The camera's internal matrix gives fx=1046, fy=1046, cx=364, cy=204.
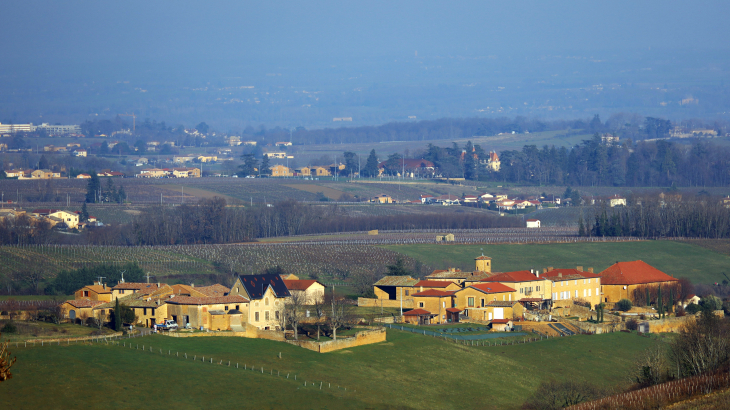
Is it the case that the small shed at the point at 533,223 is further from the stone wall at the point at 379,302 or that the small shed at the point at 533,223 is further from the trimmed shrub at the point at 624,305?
the stone wall at the point at 379,302

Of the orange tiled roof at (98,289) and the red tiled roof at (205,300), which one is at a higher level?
the red tiled roof at (205,300)

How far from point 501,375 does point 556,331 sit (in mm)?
14915

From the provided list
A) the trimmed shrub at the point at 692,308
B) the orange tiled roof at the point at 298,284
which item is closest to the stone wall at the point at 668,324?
the trimmed shrub at the point at 692,308

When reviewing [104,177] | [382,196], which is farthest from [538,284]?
[104,177]

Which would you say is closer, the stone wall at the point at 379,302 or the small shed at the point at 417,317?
the small shed at the point at 417,317

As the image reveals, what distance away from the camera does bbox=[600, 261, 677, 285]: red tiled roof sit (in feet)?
265

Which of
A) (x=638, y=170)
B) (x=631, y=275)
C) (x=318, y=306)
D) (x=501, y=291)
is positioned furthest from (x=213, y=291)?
(x=638, y=170)

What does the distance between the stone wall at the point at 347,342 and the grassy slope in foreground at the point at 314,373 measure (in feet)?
2.16

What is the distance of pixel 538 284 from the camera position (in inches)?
2945

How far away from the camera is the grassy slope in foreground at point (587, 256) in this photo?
93.4 metres

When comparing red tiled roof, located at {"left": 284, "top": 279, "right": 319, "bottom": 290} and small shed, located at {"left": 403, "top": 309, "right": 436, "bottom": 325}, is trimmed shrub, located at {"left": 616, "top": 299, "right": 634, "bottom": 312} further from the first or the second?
red tiled roof, located at {"left": 284, "top": 279, "right": 319, "bottom": 290}

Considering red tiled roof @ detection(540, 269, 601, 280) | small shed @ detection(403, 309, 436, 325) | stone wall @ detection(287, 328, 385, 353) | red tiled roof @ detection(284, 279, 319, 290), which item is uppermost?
red tiled roof @ detection(284, 279, 319, 290)

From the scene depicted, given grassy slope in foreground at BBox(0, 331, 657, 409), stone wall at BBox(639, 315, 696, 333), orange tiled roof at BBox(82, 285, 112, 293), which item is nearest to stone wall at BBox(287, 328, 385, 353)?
grassy slope in foreground at BBox(0, 331, 657, 409)

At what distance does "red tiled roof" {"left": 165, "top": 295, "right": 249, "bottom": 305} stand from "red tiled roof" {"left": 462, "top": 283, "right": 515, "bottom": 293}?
1782cm
